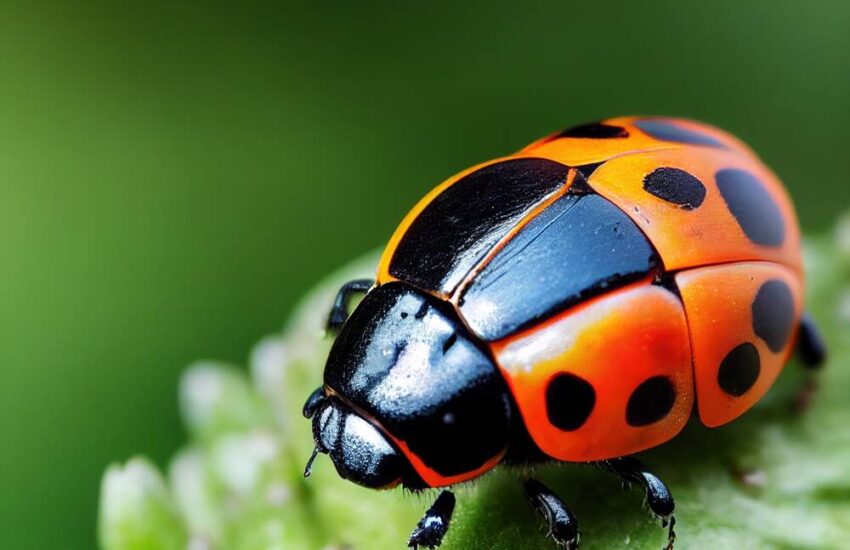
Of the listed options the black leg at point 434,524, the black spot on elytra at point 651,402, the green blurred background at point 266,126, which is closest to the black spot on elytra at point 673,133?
the black spot on elytra at point 651,402

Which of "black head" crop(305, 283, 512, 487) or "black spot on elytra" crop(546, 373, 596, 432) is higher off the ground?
"black head" crop(305, 283, 512, 487)

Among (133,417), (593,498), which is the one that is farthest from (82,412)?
(593,498)

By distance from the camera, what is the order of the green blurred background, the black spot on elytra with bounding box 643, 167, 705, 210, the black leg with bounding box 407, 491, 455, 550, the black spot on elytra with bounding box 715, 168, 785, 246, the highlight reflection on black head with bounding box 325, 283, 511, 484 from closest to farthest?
the highlight reflection on black head with bounding box 325, 283, 511, 484 → the black leg with bounding box 407, 491, 455, 550 → the black spot on elytra with bounding box 643, 167, 705, 210 → the black spot on elytra with bounding box 715, 168, 785, 246 → the green blurred background

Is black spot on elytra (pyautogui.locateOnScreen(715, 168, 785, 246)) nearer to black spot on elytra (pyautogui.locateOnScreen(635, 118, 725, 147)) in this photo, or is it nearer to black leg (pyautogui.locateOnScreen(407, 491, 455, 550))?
black spot on elytra (pyautogui.locateOnScreen(635, 118, 725, 147))

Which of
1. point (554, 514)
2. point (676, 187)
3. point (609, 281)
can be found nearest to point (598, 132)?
point (676, 187)

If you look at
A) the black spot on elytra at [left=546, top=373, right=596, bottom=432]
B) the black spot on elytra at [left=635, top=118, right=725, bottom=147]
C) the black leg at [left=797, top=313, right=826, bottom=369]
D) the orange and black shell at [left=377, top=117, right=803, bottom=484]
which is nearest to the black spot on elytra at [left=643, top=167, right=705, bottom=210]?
the orange and black shell at [left=377, top=117, right=803, bottom=484]

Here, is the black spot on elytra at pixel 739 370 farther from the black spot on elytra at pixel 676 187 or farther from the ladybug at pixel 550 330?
the black spot on elytra at pixel 676 187
